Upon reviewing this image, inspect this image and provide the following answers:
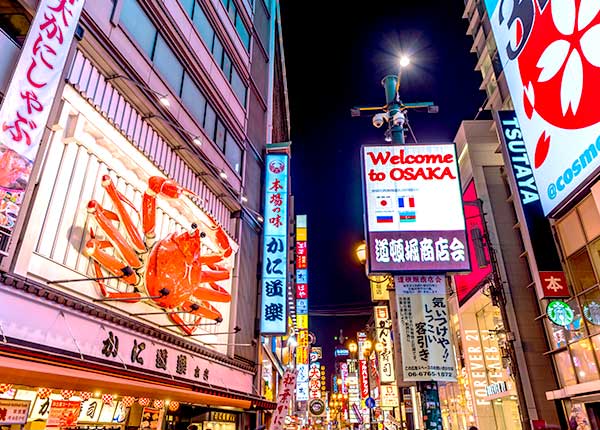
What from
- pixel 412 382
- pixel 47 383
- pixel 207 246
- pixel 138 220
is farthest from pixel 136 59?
pixel 412 382

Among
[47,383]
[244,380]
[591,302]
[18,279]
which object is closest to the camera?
[47,383]

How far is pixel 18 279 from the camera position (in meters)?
6.90

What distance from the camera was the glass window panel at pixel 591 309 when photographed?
1443cm

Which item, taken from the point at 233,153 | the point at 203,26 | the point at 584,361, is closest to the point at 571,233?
the point at 584,361

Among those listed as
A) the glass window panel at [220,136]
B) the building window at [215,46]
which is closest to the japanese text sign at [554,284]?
the glass window panel at [220,136]

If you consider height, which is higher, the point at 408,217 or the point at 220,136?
the point at 220,136

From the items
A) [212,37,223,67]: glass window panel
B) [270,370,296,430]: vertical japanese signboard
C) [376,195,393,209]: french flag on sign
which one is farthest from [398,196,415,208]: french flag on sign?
[212,37,223,67]: glass window panel

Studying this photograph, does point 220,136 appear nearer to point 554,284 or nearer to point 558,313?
point 554,284

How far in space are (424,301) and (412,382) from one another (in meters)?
2.13

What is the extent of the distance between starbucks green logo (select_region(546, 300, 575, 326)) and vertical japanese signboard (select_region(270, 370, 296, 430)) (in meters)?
9.84

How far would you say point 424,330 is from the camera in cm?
1002

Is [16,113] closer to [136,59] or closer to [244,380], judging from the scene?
[136,59]

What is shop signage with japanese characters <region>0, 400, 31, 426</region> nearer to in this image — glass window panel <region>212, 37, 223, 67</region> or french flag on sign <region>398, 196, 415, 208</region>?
french flag on sign <region>398, 196, 415, 208</region>

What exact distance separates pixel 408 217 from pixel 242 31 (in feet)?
56.4
